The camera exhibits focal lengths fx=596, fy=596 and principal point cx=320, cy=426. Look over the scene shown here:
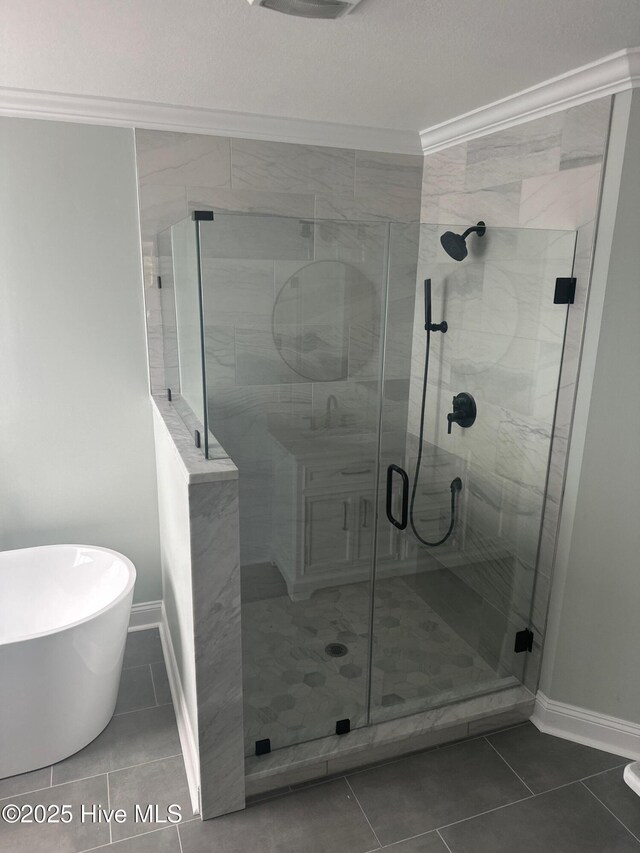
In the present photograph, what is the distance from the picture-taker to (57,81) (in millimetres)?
2072

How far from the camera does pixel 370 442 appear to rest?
2.03 metres

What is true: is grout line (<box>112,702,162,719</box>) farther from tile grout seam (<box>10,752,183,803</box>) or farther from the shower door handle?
the shower door handle

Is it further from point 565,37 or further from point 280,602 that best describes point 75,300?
point 565,37

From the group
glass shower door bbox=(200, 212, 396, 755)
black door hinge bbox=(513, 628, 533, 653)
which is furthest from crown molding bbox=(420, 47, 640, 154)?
black door hinge bbox=(513, 628, 533, 653)

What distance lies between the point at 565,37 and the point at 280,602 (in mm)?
1902

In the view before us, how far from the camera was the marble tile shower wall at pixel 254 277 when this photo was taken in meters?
1.83

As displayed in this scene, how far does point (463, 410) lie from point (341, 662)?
104 cm

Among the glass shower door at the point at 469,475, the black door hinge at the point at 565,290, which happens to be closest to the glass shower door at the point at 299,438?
the glass shower door at the point at 469,475

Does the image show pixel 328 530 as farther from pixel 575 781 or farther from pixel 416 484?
pixel 575 781

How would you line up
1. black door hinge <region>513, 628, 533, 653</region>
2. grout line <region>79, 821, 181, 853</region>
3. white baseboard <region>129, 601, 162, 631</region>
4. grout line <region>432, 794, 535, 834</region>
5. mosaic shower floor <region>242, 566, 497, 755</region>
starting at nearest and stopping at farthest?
1. grout line <region>79, 821, 181, 853</region>
2. grout line <region>432, 794, 535, 834</region>
3. mosaic shower floor <region>242, 566, 497, 755</region>
4. black door hinge <region>513, 628, 533, 653</region>
5. white baseboard <region>129, 601, 162, 631</region>

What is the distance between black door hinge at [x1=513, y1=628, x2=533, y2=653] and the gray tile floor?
31 cm

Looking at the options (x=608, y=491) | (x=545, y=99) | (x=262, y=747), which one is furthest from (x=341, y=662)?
(x=545, y=99)

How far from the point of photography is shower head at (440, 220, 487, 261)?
2.13 m

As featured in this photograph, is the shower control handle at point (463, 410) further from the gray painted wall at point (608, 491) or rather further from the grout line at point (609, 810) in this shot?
the grout line at point (609, 810)
